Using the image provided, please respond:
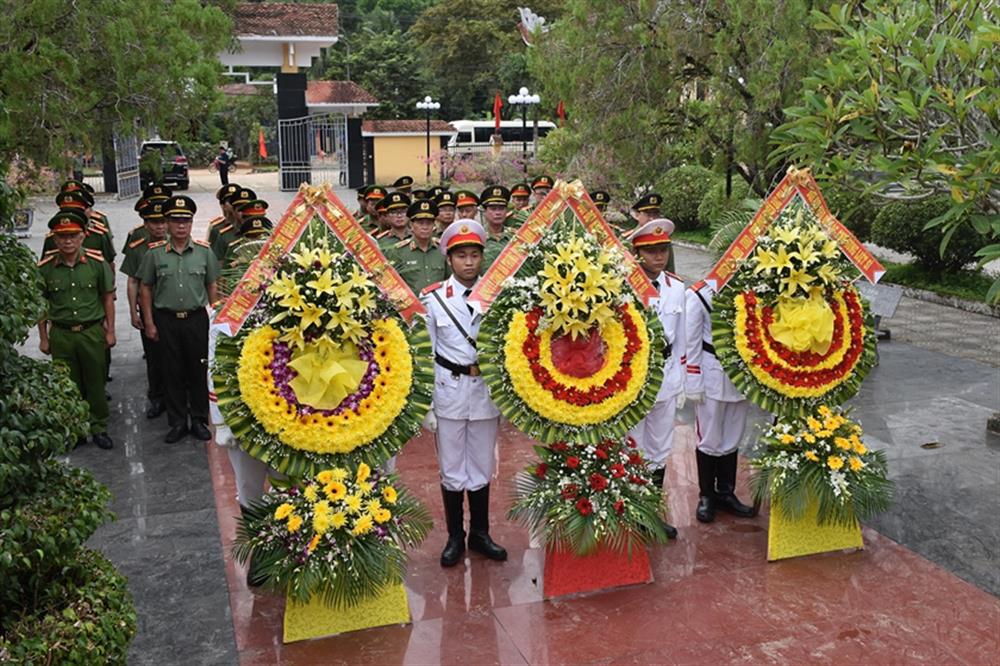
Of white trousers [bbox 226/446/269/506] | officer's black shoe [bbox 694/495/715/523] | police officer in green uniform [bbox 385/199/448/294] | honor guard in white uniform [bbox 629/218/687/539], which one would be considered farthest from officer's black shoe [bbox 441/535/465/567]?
police officer in green uniform [bbox 385/199/448/294]

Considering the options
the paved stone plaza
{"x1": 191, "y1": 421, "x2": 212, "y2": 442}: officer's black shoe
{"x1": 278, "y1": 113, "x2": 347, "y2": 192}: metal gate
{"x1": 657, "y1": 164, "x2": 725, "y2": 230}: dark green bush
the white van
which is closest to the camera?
the paved stone plaza

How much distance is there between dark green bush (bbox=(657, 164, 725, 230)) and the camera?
67.2ft

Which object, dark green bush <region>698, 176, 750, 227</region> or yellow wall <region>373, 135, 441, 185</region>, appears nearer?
dark green bush <region>698, 176, 750, 227</region>

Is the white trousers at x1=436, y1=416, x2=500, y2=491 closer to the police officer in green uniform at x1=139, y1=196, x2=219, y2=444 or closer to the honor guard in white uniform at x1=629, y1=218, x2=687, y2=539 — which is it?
the honor guard in white uniform at x1=629, y1=218, x2=687, y2=539

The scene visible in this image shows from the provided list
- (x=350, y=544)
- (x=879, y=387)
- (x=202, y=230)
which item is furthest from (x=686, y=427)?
(x=202, y=230)

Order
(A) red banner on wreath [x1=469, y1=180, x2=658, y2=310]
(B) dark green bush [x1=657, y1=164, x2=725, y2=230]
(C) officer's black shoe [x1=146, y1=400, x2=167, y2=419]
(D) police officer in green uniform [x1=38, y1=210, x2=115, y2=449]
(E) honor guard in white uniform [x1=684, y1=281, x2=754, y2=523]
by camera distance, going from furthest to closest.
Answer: (B) dark green bush [x1=657, y1=164, x2=725, y2=230] < (C) officer's black shoe [x1=146, y1=400, x2=167, y2=419] < (D) police officer in green uniform [x1=38, y1=210, x2=115, y2=449] < (E) honor guard in white uniform [x1=684, y1=281, x2=754, y2=523] < (A) red banner on wreath [x1=469, y1=180, x2=658, y2=310]

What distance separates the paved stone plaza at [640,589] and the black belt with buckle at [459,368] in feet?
3.56

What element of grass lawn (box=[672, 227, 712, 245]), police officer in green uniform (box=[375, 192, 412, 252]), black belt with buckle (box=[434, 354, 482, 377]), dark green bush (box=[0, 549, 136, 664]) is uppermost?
police officer in green uniform (box=[375, 192, 412, 252])

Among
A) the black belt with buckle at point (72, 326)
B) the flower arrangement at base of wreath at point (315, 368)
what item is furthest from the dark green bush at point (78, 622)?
the black belt with buckle at point (72, 326)

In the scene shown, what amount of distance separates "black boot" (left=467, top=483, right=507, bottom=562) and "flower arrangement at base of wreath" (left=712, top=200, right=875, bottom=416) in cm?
153

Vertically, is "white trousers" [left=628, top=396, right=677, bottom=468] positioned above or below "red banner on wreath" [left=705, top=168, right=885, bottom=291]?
below

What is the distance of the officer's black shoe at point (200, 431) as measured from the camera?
7.52 meters

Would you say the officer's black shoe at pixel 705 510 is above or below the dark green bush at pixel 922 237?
below

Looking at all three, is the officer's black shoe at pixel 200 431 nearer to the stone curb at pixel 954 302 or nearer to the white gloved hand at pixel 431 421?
the white gloved hand at pixel 431 421
